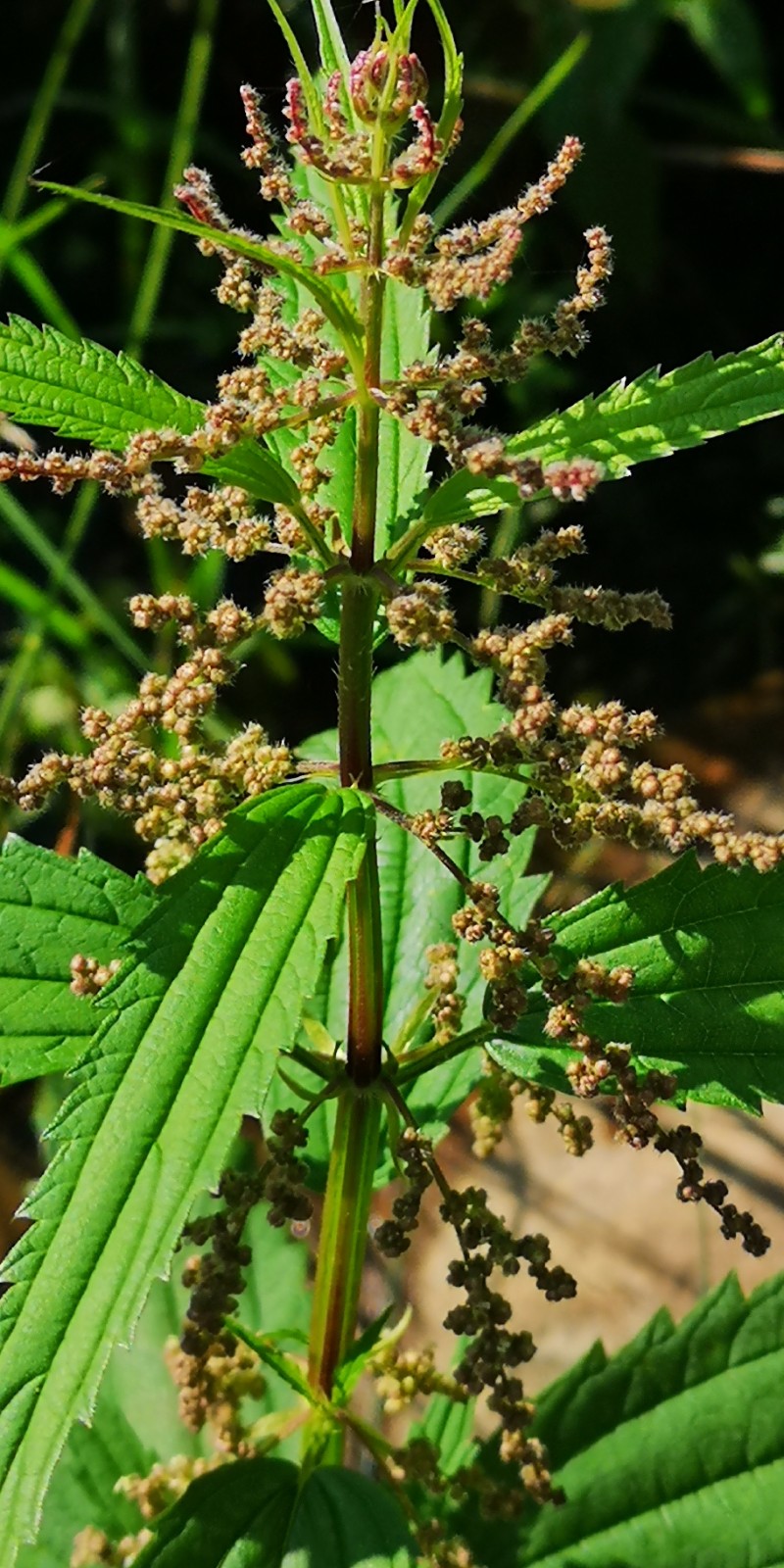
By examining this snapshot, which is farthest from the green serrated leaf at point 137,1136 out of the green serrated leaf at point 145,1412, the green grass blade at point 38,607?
the green grass blade at point 38,607

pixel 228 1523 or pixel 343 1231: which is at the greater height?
pixel 343 1231

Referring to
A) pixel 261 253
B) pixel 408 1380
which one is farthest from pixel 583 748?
pixel 408 1380

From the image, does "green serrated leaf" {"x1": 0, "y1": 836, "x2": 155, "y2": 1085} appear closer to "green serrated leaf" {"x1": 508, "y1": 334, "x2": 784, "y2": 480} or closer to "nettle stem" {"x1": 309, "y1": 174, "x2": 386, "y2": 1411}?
"nettle stem" {"x1": 309, "y1": 174, "x2": 386, "y2": 1411}

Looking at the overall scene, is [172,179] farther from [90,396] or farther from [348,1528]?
[348,1528]

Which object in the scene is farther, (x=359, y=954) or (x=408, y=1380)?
(x=408, y=1380)

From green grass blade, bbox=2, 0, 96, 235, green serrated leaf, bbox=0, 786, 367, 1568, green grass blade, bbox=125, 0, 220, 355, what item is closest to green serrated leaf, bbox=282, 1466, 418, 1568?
green serrated leaf, bbox=0, 786, 367, 1568

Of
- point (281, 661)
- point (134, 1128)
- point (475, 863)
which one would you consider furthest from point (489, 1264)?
point (281, 661)
